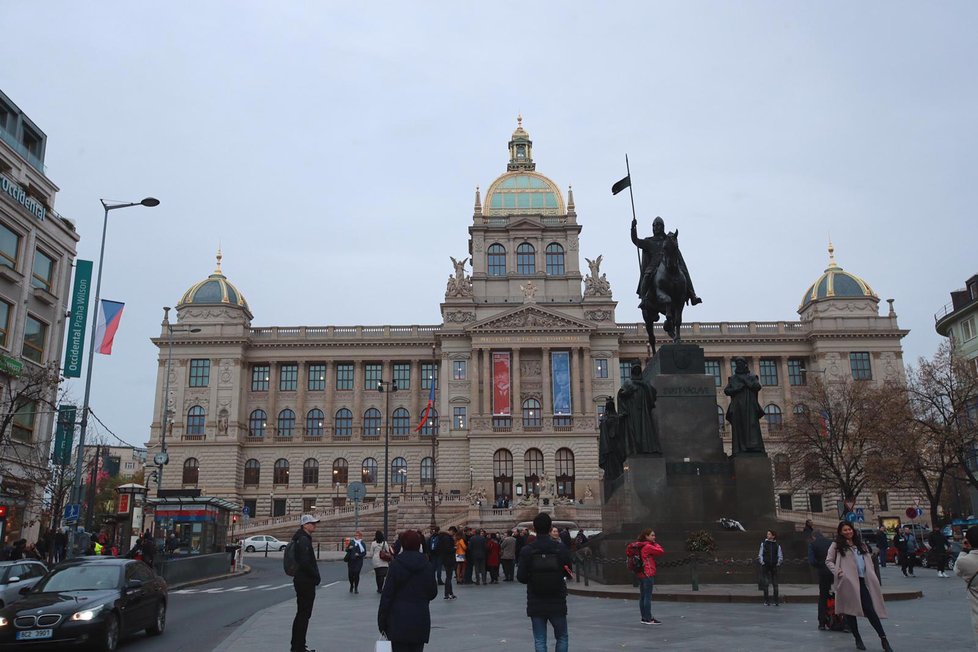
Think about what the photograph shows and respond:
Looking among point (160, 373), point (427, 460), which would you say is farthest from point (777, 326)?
point (160, 373)

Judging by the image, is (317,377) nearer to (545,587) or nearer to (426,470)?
(426,470)

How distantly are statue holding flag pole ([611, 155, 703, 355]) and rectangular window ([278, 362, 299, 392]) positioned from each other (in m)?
64.2

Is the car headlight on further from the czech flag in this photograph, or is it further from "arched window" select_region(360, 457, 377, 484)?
"arched window" select_region(360, 457, 377, 484)

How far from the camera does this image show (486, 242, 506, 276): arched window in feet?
277

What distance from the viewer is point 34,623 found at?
1366cm

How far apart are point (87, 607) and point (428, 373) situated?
230 ft

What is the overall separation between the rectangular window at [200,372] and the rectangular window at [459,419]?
77.6 ft

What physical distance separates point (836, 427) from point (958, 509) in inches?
439

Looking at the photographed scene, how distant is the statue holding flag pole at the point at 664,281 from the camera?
23.4 metres

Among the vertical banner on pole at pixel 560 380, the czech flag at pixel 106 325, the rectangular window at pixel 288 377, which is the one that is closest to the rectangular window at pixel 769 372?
the vertical banner on pole at pixel 560 380

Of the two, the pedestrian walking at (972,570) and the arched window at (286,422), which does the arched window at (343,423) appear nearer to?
the arched window at (286,422)

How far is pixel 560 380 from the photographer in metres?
77.9

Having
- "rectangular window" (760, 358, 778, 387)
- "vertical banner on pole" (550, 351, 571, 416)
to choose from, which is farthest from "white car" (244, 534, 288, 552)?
"rectangular window" (760, 358, 778, 387)

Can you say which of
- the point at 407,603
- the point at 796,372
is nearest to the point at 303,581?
the point at 407,603
